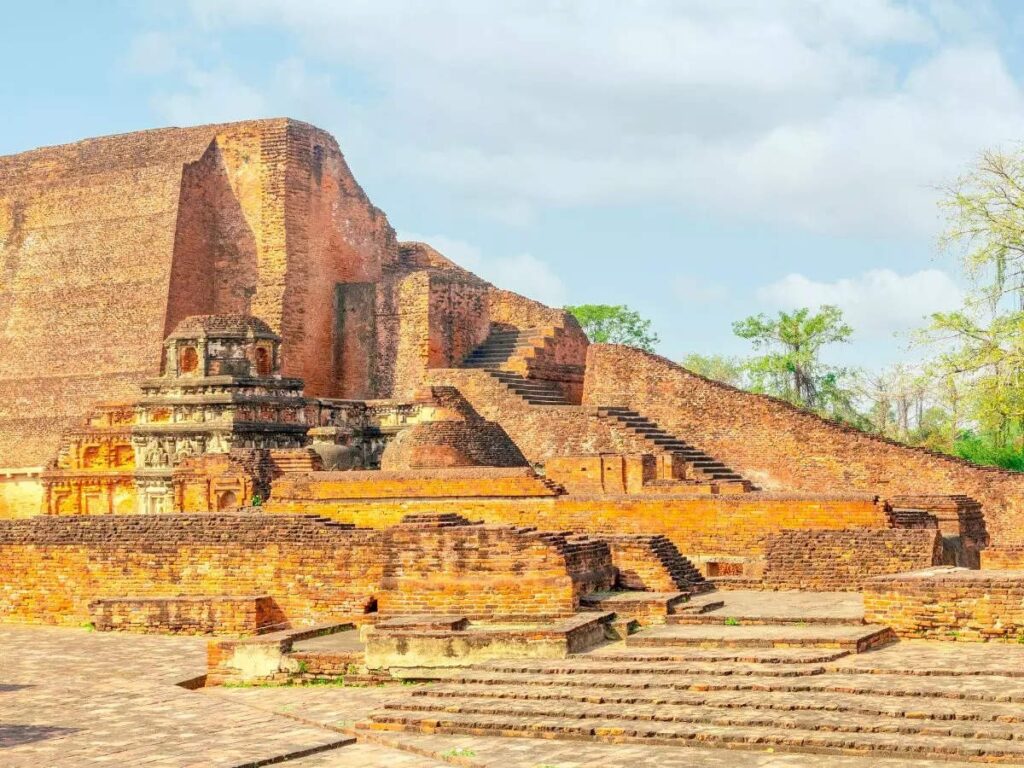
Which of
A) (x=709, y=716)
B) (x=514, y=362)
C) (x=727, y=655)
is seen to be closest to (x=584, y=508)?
(x=727, y=655)

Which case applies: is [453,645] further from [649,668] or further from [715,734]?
[715,734]

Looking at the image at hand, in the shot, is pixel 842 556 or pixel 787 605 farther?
pixel 842 556

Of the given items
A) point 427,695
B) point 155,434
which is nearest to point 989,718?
point 427,695

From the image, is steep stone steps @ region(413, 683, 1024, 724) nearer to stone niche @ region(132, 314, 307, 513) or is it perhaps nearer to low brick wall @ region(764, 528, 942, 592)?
low brick wall @ region(764, 528, 942, 592)

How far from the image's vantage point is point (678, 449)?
1998cm

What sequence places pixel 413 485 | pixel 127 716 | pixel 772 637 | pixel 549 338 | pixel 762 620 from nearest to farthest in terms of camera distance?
1. pixel 127 716
2. pixel 772 637
3. pixel 762 620
4. pixel 413 485
5. pixel 549 338

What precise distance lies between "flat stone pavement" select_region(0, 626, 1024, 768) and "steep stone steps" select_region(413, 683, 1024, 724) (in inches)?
20.8

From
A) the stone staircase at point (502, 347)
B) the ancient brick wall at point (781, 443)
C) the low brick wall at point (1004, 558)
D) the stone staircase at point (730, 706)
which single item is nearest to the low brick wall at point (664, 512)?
the low brick wall at point (1004, 558)

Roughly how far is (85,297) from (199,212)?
2.55 metres

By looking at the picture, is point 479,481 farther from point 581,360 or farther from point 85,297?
point 85,297

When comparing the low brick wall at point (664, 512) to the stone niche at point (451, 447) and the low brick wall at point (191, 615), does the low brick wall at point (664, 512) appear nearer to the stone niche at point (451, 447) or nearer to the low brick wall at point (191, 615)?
the stone niche at point (451, 447)

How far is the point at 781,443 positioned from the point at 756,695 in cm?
1137

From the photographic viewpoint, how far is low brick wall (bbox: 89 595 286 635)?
12438 millimetres

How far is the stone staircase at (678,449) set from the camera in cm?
1938
